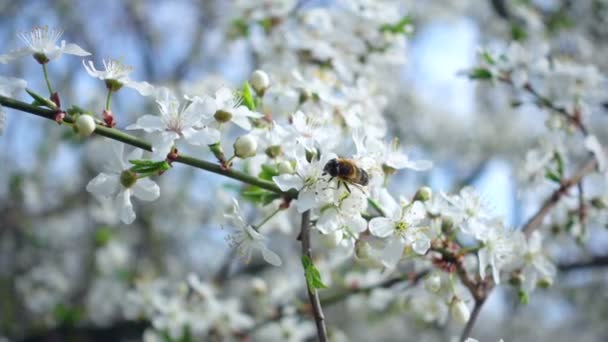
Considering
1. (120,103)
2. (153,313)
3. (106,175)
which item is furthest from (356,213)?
(120,103)

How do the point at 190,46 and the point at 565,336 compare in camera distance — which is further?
the point at 565,336

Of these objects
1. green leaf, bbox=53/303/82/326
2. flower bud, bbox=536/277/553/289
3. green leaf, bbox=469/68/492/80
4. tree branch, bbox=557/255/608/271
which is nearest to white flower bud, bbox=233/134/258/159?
flower bud, bbox=536/277/553/289

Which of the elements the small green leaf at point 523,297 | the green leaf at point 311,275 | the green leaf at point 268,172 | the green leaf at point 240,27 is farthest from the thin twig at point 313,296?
the green leaf at point 240,27

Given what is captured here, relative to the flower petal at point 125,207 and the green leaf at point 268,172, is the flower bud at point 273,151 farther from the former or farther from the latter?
the flower petal at point 125,207

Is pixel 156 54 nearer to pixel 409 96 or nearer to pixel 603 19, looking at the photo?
pixel 409 96

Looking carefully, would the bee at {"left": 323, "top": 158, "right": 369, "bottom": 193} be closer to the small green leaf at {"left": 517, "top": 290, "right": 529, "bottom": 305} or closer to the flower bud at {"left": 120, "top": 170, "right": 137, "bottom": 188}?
the flower bud at {"left": 120, "top": 170, "right": 137, "bottom": 188}

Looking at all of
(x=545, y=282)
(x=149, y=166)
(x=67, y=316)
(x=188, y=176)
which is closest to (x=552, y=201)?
(x=545, y=282)
